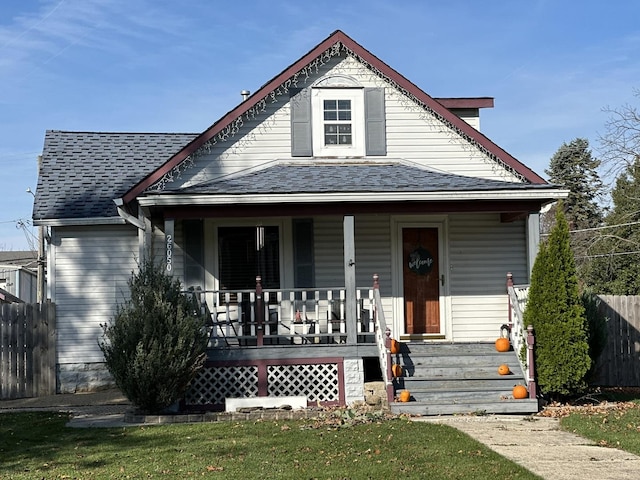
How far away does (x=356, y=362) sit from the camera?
13.6 metres

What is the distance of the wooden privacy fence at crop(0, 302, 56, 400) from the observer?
16188 mm

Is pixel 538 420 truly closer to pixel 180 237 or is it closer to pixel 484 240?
pixel 484 240

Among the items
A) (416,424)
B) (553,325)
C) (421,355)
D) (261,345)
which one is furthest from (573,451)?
(261,345)

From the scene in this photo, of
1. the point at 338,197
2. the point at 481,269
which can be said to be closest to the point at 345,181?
the point at 338,197

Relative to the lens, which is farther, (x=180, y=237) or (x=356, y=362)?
(x=180, y=237)

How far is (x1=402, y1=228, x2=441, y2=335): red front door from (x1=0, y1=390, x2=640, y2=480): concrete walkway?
3.81m

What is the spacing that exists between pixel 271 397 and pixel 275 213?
301 centimetres

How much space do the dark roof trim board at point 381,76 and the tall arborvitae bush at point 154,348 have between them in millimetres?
3312

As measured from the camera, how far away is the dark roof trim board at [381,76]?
1500 centimetres

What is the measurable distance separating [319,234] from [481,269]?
315 centimetres

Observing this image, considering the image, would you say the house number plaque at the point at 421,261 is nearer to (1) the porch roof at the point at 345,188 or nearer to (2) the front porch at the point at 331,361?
(1) the porch roof at the point at 345,188

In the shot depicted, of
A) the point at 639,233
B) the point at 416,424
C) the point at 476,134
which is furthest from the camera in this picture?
the point at 639,233

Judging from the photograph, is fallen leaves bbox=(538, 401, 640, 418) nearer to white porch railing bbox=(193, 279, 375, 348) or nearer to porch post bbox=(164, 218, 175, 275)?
white porch railing bbox=(193, 279, 375, 348)

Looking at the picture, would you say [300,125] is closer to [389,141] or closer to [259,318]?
[389,141]
